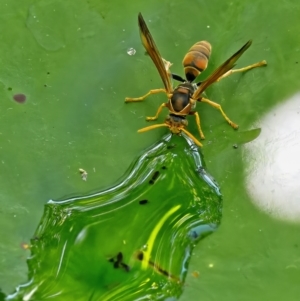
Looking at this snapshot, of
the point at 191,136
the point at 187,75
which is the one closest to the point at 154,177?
the point at 191,136

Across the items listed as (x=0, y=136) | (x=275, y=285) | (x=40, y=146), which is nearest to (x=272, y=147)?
(x=275, y=285)

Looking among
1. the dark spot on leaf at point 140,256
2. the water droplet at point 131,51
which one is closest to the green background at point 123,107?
the water droplet at point 131,51

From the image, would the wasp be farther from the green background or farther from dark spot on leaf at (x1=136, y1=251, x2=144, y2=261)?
dark spot on leaf at (x1=136, y1=251, x2=144, y2=261)

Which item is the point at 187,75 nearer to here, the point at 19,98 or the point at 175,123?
the point at 175,123

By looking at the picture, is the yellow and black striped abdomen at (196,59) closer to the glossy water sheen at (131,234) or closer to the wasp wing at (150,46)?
the wasp wing at (150,46)

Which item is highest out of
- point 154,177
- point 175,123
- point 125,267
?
point 175,123

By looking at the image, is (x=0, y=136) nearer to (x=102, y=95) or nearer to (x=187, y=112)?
(x=102, y=95)
